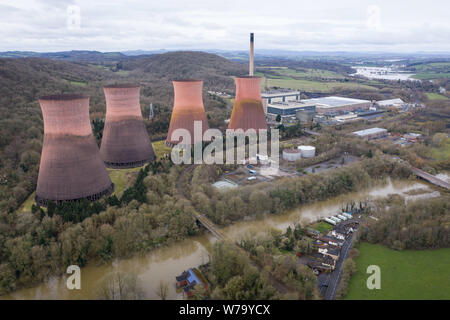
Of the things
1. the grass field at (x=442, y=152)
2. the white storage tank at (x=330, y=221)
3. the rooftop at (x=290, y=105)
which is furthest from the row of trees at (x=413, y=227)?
the rooftop at (x=290, y=105)

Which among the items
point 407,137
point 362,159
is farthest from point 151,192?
point 407,137

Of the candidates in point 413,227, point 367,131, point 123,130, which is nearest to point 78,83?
point 123,130

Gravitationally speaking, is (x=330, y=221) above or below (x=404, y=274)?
above

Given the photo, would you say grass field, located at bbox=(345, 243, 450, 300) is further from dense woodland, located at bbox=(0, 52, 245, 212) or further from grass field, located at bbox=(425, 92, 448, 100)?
grass field, located at bbox=(425, 92, 448, 100)

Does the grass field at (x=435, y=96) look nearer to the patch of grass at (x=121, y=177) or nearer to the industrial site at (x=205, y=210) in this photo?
the industrial site at (x=205, y=210)

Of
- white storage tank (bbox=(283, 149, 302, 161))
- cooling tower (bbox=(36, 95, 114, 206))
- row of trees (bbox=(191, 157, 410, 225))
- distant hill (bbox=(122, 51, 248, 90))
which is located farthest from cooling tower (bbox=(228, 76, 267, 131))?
distant hill (bbox=(122, 51, 248, 90))

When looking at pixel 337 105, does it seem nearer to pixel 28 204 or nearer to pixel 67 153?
pixel 67 153

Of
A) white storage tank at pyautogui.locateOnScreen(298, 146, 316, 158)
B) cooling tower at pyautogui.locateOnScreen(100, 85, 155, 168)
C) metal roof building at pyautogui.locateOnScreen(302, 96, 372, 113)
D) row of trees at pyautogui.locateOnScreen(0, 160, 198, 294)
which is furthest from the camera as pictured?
metal roof building at pyautogui.locateOnScreen(302, 96, 372, 113)
